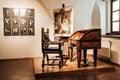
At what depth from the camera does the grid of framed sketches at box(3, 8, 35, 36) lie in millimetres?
5527

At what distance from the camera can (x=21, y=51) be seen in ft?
18.7

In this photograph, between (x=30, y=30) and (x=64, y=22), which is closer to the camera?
(x=64, y=22)

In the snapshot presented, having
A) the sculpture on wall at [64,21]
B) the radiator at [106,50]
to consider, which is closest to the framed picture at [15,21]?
the sculpture on wall at [64,21]

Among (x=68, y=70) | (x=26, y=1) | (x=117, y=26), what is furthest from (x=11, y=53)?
(x=117, y=26)

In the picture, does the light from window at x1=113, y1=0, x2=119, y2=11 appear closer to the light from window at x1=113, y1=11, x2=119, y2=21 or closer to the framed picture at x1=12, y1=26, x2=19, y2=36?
the light from window at x1=113, y1=11, x2=119, y2=21

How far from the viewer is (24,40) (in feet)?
18.7

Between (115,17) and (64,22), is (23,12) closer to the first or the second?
(64,22)

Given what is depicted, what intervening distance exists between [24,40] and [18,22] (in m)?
0.69

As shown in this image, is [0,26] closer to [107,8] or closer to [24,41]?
[24,41]

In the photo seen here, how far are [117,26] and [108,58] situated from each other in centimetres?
117

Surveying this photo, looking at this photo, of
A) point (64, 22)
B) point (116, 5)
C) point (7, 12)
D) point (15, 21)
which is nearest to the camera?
point (64, 22)

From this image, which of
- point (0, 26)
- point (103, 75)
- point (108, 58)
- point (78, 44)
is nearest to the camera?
point (103, 75)

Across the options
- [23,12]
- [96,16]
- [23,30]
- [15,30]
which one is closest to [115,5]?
[96,16]

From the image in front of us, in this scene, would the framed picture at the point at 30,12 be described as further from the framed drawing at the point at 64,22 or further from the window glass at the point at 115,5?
the window glass at the point at 115,5
